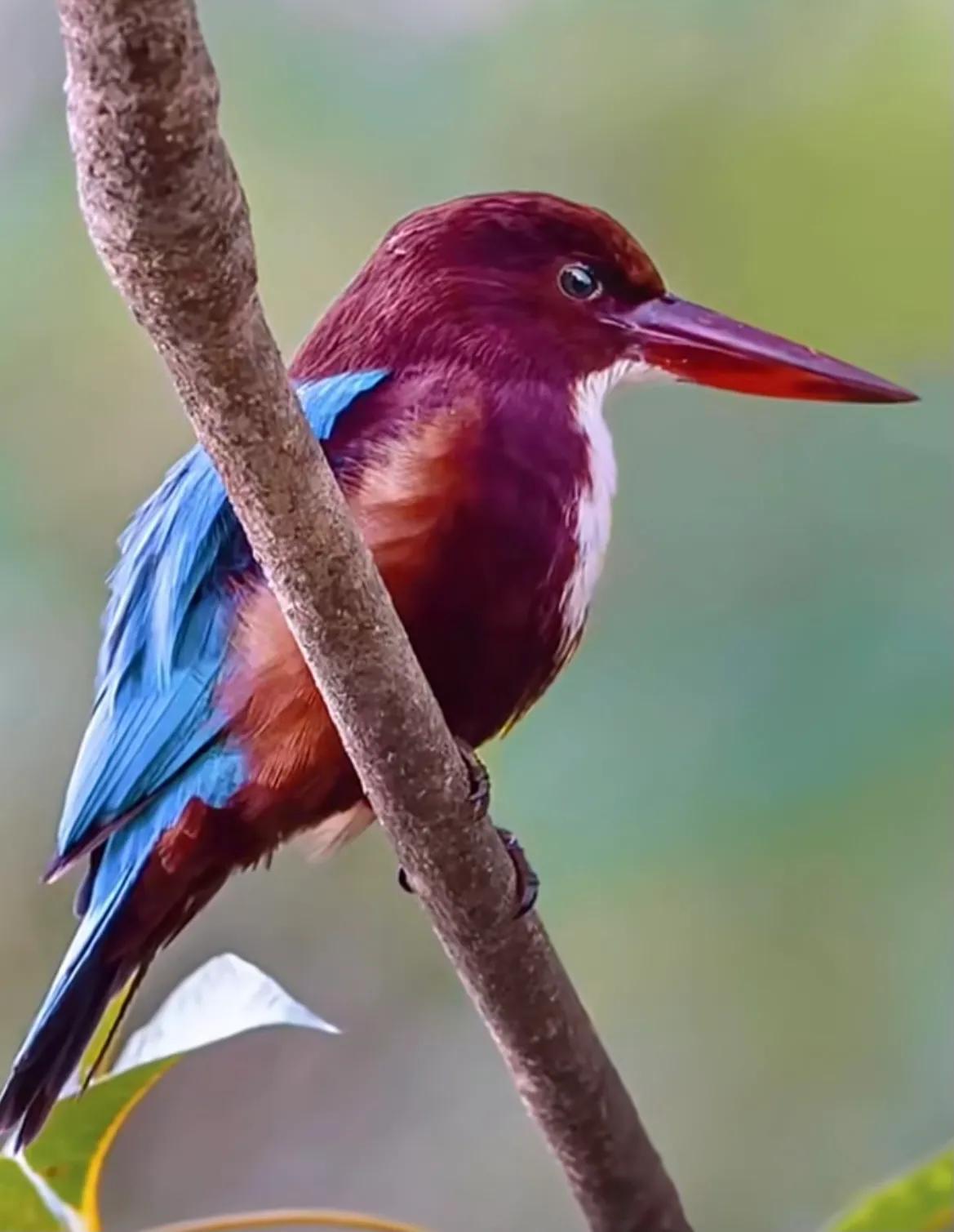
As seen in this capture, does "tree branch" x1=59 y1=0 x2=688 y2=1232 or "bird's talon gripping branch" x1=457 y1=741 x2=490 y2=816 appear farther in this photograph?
"bird's talon gripping branch" x1=457 y1=741 x2=490 y2=816

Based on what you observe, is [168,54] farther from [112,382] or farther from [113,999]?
[113,999]

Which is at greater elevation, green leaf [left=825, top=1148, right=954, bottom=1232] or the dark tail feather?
the dark tail feather

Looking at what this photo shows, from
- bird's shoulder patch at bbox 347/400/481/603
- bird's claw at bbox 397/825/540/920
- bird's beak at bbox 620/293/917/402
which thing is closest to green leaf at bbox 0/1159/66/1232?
bird's claw at bbox 397/825/540/920

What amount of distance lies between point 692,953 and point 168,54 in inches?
24.8

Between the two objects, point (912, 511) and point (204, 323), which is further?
point (912, 511)

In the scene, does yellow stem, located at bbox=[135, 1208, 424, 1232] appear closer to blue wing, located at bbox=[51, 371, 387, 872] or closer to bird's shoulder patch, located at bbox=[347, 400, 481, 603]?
blue wing, located at bbox=[51, 371, 387, 872]

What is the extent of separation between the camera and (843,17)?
0.91m

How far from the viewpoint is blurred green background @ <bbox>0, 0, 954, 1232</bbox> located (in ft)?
2.84

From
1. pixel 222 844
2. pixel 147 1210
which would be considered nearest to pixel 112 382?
pixel 222 844

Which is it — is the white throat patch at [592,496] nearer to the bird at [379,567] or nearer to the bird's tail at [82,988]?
the bird at [379,567]

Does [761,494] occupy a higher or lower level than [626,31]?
lower

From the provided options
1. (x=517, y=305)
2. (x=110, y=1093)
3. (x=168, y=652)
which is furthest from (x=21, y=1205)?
(x=517, y=305)

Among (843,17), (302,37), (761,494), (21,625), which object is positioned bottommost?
(761,494)

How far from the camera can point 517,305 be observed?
2.88ft
